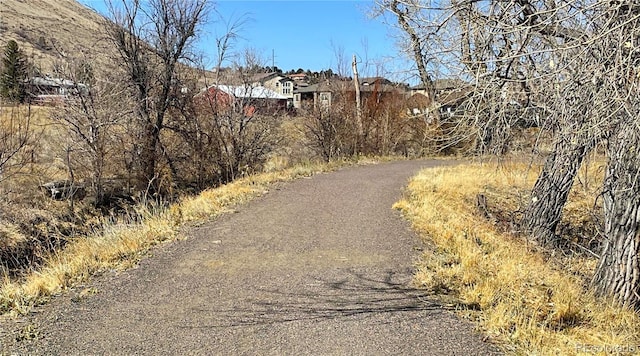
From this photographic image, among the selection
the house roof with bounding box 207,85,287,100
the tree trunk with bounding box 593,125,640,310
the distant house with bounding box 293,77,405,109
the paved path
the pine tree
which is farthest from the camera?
the distant house with bounding box 293,77,405,109

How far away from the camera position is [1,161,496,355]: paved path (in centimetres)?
371

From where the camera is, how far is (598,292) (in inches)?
191

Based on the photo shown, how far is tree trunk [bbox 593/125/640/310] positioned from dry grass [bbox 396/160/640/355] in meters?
0.21

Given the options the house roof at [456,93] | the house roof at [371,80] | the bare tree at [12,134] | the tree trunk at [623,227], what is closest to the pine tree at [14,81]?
the bare tree at [12,134]

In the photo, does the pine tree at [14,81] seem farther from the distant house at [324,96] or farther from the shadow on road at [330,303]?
the shadow on road at [330,303]

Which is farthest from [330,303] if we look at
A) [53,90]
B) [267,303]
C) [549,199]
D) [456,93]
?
[53,90]

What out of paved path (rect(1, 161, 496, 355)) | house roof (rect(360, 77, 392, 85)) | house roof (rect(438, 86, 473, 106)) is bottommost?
paved path (rect(1, 161, 496, 355))

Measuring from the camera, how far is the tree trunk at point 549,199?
728 cm

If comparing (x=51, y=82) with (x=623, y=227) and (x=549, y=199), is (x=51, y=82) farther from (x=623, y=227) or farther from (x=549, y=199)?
(x=623, y=227)

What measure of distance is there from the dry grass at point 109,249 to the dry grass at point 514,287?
3.41 m

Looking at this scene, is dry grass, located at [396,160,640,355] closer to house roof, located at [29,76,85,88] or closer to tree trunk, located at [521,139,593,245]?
tree trunk, located at [521,139,593,245]

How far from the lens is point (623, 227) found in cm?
459

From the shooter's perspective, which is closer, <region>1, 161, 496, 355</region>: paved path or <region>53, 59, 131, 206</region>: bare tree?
<region>1, 161, 496, 355</region>: paved path

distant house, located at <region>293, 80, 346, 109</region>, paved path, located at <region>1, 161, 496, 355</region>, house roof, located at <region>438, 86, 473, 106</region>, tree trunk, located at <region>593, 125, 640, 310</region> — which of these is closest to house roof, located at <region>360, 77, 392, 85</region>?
distant house, located at <region>293, 80, 346, 109</region>
